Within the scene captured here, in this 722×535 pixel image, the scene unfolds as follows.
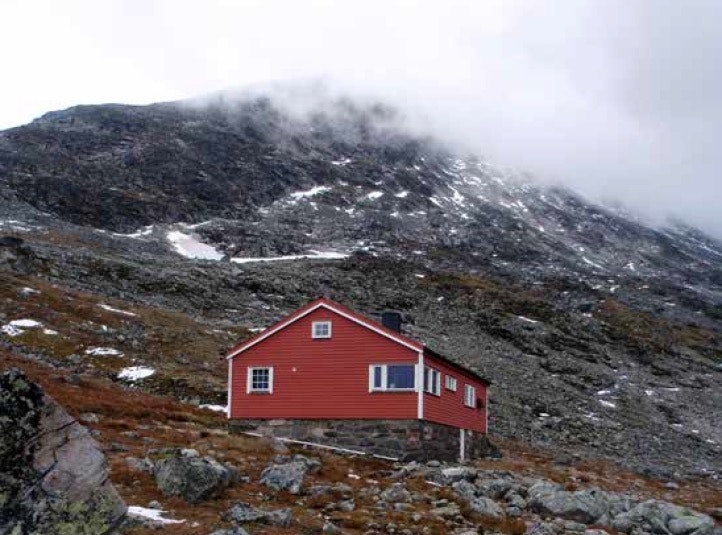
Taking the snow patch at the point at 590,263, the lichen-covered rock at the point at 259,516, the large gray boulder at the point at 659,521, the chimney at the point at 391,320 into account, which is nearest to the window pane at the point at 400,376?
the chimney at the point at 391,320

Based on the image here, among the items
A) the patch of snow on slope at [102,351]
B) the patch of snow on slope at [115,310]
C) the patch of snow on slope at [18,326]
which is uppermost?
the patch of snow on slope at [115,310]

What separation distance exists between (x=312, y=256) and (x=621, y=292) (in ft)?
201

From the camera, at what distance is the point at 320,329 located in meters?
38.0

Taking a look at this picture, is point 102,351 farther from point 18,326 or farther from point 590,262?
point 590,262

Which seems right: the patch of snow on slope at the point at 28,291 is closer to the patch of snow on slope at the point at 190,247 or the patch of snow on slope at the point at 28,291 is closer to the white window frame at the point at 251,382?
the white window frame at the point at 251,382

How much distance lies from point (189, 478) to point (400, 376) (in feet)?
57.3

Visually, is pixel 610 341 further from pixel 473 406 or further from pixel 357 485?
pixel 357 485

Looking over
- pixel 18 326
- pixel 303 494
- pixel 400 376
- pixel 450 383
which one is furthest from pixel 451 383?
pixel 18 326

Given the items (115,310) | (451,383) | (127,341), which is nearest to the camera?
(451,383)

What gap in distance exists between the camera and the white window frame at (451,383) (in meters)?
40.2

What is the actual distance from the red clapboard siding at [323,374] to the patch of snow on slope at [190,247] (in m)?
78.3

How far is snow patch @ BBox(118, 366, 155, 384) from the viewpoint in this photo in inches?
1991

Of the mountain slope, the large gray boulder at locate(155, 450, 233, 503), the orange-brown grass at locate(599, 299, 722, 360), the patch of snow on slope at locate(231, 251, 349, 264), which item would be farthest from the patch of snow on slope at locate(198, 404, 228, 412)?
the orange-brown grass at locate(599, 299, 722, 360)

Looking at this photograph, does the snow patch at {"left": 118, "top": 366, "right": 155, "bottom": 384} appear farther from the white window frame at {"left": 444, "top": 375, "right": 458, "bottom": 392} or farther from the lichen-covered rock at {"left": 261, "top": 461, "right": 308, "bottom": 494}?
the lichen-covered rock at {"left": 261, "top": 461, "right": 308, "bottom": 494}
